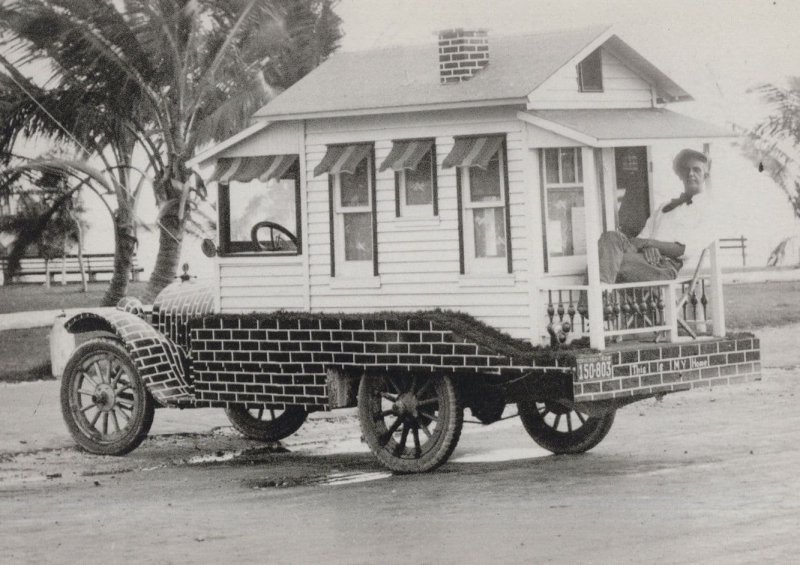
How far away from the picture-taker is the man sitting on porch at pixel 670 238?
36.8ft

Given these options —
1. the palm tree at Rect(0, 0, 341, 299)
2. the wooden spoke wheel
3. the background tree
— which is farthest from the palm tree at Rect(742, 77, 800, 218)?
the wooden spoke wheel

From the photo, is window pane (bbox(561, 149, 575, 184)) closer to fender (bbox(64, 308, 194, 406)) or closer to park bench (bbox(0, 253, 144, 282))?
fender (bbox(64, 308, 194, 406))

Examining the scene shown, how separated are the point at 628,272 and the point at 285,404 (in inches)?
113

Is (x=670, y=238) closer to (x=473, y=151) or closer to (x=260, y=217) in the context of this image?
(x=473, y=151)

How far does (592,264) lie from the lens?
34.5ft

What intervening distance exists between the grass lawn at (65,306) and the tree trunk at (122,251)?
128cm

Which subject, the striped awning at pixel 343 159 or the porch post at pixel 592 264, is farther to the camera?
the striped awning at pixel 343 159

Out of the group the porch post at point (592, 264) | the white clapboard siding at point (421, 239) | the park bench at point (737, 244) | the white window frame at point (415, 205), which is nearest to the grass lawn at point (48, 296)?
the white clapboard siding at point (421, 239)

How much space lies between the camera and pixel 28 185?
859 inches

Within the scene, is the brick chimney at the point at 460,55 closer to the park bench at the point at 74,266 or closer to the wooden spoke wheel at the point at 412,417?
the wooden spoke wheel at the point at 412,417

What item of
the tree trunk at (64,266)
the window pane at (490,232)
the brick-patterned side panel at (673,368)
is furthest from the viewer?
the tree trunk at (64,266)

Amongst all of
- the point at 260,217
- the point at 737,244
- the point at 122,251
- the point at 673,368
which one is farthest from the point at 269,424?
the point at 737,244

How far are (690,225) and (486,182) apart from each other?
1.73 meters

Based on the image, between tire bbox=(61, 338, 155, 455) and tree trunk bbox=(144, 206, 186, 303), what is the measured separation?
759 cm
